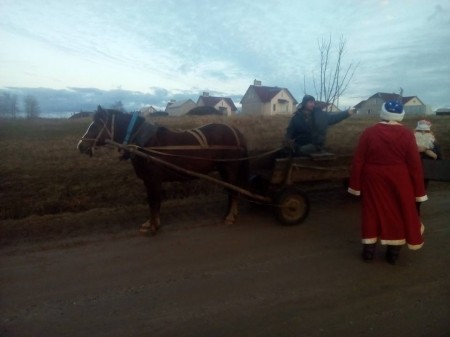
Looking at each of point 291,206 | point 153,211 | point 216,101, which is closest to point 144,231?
point 153,211

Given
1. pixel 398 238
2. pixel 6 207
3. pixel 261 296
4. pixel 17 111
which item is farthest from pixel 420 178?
pixel 17 111

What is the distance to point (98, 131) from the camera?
5.97m

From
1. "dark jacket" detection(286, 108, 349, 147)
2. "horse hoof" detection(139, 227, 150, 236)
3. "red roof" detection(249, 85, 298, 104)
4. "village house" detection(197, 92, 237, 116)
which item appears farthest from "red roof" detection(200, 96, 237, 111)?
"horse hoof" detection(139, 227, 150, 236)

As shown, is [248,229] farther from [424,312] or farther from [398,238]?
[424,312]

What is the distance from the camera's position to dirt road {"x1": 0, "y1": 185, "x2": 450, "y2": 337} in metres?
3.48

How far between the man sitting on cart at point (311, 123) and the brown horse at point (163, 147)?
45.5 inches

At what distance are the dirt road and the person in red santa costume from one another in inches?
13.9

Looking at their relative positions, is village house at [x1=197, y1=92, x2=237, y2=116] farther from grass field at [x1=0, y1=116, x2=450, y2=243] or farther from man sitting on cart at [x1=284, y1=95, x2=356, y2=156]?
man sitting on cart at [x1=284, y1=95, x2=356, y2=156]

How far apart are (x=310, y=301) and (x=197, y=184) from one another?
5.06 m

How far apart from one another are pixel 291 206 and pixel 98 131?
3272 millimetres

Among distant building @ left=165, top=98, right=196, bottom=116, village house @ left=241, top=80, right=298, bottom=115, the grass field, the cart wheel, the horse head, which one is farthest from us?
distant building @ left=165, top=98, right=196, bottom=116

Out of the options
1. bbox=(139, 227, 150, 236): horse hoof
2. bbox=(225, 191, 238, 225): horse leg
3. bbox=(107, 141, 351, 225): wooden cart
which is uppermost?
bbox=(107, 141, 351, 225): wooden cart

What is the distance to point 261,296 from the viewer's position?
3.96 meters

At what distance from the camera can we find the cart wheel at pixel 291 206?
20.1 ft
